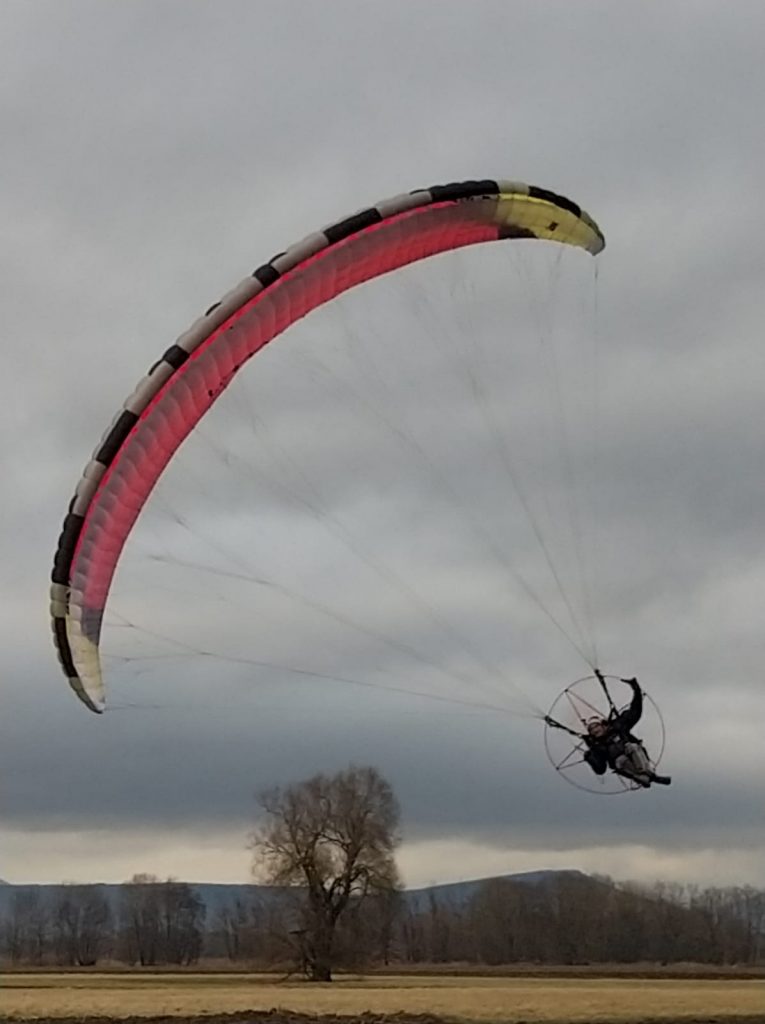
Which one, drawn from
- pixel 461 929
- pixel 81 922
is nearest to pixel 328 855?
pixel 461 929

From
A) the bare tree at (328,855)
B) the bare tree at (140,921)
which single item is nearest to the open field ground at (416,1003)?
the bare tree at (328,855)

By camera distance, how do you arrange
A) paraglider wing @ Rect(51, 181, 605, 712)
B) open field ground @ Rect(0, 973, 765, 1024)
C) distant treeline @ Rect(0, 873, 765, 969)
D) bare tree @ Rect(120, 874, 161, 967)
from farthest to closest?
bare tree @ Rect(120, 874, 161, 967) < distant treeline @ Rect(0, 873, 765, 969) < open field ground @ Rect(0, 973, 765, 1024) < paraglider wing @ Rect(51, 181, 605, 712)

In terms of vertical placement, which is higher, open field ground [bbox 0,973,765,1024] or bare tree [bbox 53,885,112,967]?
bare tree [bbox 53,885,112,967]

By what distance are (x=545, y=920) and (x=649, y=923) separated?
625 centimetres

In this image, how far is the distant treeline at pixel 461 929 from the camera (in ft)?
187

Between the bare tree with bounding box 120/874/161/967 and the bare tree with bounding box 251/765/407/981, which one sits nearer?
the bare tree with bounding box 251/765/407/981

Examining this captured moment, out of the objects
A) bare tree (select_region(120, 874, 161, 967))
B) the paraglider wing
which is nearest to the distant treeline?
bare tree (select_region(120, 874, 161, 967))

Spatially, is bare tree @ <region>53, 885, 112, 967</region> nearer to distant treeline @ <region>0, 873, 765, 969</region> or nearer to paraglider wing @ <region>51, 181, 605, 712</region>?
distant treeline @ <region>0, 873, 765, 969</region>

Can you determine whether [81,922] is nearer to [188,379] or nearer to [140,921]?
[140,921]

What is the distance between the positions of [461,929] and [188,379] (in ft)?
292

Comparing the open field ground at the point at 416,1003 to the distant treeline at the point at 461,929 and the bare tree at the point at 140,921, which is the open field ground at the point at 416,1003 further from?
the bare tree at the point at 140,921

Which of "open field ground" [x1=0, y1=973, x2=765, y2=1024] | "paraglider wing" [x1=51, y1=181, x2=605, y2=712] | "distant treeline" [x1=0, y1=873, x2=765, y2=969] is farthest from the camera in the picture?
"distant treeline" [x1=0, y1=873, x2=765, y2=969]

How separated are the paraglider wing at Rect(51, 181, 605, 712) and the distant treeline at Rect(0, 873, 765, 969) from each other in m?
35.9

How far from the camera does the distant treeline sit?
57.1m
